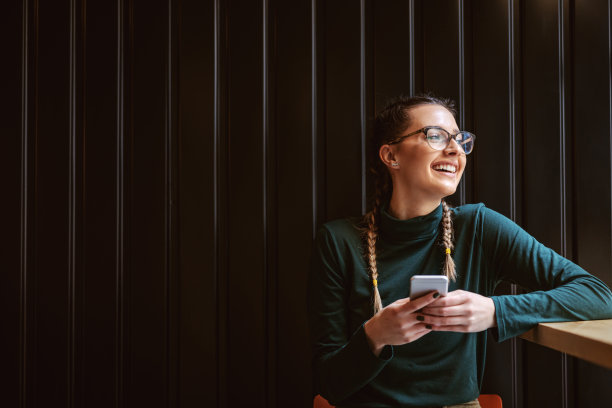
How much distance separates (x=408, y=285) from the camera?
1220 millimetres

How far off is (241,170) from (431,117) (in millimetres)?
745

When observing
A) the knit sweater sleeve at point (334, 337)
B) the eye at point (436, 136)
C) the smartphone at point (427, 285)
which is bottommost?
the knit sweater sleeve at point (334, 337)

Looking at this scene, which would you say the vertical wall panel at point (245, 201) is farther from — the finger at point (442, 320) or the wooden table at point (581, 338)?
the wooden table at point (581, 338)

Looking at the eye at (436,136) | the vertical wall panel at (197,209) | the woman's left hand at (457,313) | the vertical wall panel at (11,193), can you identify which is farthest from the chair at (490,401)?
the vertical wall panel at (11,193)

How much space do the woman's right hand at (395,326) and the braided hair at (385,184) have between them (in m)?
0.16

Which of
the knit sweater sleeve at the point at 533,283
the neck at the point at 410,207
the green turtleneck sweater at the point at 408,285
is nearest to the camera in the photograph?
the knit sweater sleeve at the point at 533,283

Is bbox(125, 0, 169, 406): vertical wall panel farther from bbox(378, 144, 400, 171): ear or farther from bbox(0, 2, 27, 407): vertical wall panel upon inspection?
bbox(378, 144, 400, 171): ear

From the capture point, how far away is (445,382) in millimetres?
1161

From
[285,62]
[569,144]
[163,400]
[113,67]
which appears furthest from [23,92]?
[569,144]

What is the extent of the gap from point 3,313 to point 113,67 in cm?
111

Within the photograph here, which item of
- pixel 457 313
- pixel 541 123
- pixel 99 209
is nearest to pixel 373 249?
pixel 457 313

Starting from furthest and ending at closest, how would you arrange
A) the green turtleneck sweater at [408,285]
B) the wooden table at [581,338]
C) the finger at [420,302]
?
the green turtleneck sweater at [408,285], the finger at [420,302], the wooden table at [581,338]

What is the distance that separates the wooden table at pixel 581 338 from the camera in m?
0.74

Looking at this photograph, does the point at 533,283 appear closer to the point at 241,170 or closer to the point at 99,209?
the point at 241,170
